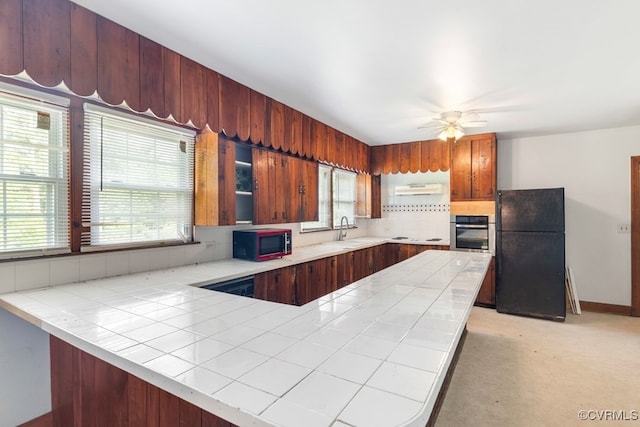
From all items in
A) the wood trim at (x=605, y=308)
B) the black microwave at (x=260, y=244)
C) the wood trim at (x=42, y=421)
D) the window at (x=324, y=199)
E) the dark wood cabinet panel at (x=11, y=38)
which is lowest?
the wood trim at (x=605, y=308)

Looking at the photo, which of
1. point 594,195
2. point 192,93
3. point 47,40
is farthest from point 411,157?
point 47,40

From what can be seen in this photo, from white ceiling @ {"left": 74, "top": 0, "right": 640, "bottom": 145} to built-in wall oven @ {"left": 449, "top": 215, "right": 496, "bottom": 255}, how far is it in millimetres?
1702

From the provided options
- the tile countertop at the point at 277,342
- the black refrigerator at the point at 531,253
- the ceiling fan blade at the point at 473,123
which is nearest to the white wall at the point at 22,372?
the tile countertop at the point at 277,342

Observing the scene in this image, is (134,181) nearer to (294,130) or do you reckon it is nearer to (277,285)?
(277,285)

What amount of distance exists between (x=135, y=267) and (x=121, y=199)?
53 centimetres

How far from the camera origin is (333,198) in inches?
195

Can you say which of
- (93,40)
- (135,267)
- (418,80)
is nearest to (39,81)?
(93,40)

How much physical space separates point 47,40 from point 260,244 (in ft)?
6.56

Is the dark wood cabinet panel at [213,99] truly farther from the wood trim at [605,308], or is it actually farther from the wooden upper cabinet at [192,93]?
the wood trim at [605,308]

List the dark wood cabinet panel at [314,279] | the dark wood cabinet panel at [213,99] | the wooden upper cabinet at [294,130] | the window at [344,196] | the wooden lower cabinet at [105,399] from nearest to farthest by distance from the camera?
the wooden lower cabinet at [105,399], the dark wood cabinet panel at [213,99], the dark wood cabinet panel at [314,279], the wooden upper cabinet at [294,130], the window at [344,196]

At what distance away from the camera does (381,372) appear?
92 cm

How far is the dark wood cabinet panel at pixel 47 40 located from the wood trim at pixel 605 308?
20.3 feet

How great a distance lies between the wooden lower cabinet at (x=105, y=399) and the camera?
47.6 inches
